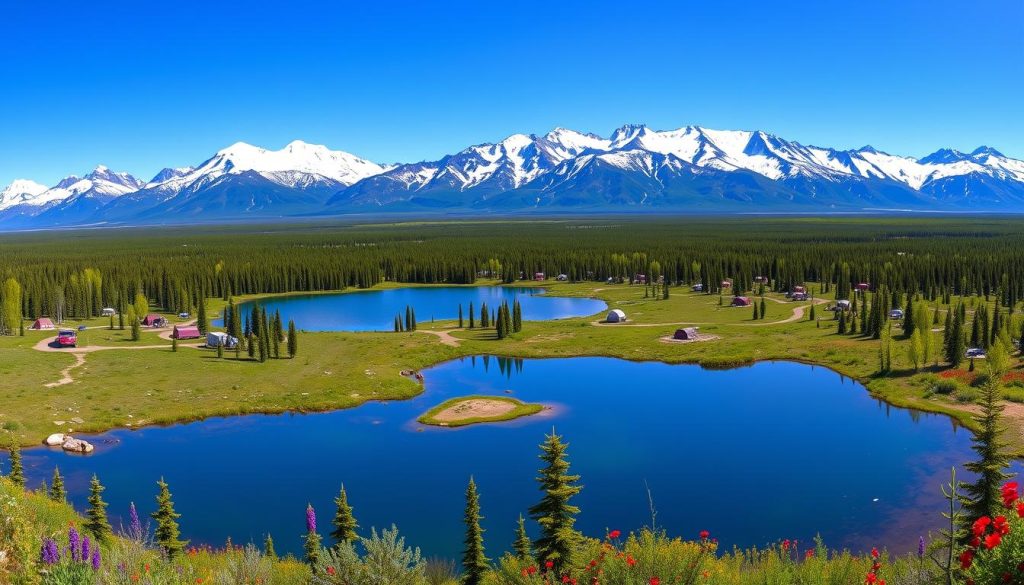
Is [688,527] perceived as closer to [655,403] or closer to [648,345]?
[655,403]

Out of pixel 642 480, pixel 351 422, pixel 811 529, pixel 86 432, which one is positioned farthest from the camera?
pixel 351 422

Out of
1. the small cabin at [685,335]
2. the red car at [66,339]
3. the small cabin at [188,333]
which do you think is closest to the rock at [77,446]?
the red car at [66,339]

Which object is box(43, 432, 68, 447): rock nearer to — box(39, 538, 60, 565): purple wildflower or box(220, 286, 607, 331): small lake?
box(39, 538, 60, 565): purple wildflower

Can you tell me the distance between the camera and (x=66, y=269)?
589 feet

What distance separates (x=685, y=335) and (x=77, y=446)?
81.3 m

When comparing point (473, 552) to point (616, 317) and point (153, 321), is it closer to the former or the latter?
point (616, 317)

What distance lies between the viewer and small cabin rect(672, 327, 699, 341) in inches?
4471

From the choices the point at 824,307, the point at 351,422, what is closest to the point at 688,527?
the point at 351,422

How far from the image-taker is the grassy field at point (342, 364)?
247 ft

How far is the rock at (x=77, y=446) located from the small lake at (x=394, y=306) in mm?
68275

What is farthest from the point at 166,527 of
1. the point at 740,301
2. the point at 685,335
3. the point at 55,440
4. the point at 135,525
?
the point at 740,301

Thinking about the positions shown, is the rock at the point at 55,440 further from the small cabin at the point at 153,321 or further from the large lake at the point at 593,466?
the small cabin at the point at 153,321

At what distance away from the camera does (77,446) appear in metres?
64.8

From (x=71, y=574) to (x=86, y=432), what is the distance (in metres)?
56.2
